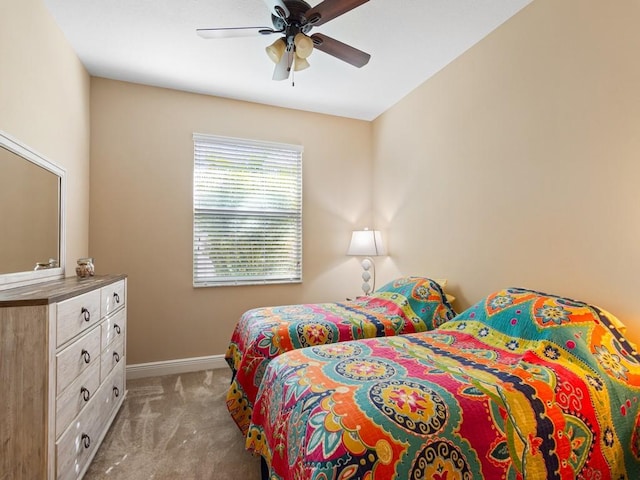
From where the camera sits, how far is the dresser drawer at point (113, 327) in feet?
6.71

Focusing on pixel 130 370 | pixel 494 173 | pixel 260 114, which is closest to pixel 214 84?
pixel 260 114

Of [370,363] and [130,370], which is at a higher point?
[370,363]

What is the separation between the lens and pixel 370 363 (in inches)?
58.4

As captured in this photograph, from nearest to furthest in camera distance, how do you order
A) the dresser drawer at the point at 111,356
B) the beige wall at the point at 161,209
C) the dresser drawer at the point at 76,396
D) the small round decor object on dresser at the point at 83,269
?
1. the dresser drawer at the point at 76,396
2. the dresser drawer at the point at 111,356
3. the small round decor object on dresser at the point at 83,269
4. the beige wall at the point at 161,209

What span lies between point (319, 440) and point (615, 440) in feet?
3.88

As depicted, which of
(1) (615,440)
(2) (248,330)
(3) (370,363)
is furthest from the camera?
(2) (248,330)

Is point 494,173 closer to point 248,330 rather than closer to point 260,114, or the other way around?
point 248,330

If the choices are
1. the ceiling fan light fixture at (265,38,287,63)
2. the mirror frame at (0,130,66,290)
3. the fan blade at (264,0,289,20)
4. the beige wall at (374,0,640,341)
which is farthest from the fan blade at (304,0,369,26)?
A: the mirror frame at (0,130,66,290)

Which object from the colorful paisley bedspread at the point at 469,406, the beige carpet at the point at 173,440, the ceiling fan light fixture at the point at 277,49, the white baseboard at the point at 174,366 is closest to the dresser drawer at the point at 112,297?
the beige carpet at the point at 173,440

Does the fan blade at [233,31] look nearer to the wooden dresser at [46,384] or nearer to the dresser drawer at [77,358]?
the wooden dresser at [46,384]

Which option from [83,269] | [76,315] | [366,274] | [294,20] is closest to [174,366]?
[83,269]

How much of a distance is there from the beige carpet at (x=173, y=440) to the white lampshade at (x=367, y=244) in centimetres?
182

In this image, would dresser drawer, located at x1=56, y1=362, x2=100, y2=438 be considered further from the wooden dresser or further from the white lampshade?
the white lampshade

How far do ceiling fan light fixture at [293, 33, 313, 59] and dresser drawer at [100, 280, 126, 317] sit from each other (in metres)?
1.86
